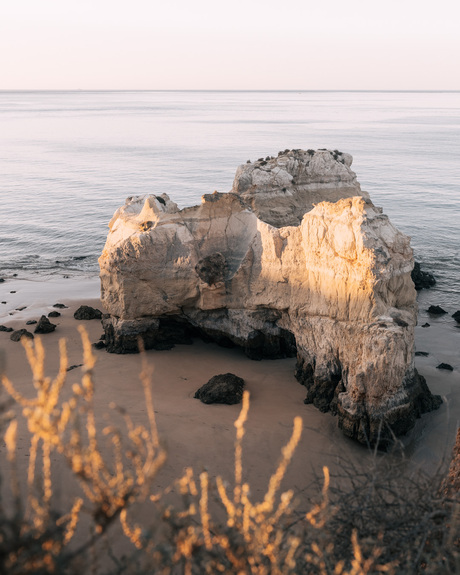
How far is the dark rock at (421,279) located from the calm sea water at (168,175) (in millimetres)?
603

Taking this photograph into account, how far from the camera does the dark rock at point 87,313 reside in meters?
21.8

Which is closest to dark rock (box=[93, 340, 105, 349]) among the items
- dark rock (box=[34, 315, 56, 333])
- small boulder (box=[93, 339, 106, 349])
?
small boulder (box=[93, 339, 106, 349])

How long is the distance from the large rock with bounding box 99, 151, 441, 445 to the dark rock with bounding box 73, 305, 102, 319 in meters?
3.49

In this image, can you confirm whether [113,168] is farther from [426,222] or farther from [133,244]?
[133,244]

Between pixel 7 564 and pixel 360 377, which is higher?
pixel 7 564

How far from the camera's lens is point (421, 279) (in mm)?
26594

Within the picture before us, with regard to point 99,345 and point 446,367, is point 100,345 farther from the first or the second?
point 446,367

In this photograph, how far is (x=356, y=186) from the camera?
958 inches

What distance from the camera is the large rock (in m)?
13.5

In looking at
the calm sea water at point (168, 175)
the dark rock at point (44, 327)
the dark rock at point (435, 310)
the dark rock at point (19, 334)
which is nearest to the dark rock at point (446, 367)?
the dark rock at point (435, 310)

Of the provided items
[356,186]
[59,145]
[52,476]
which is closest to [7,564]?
[52,476]

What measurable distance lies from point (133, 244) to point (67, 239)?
21.4 meters

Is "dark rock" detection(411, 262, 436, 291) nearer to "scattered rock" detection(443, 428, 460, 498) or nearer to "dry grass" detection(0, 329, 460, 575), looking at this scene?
Answer: "scattered rock" detection(443, 428, 460, 498)

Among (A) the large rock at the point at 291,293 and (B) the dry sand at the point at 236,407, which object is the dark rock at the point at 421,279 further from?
(A) the large rock at the point at 291,293
